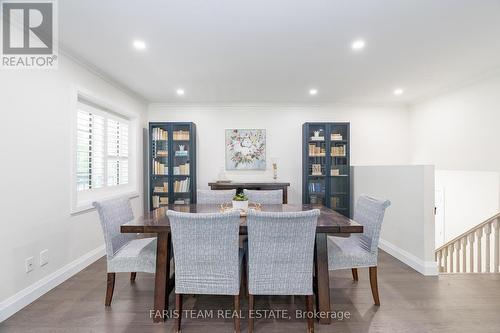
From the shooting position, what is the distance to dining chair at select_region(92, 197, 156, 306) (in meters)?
2.11

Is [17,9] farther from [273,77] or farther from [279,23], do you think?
[273,77]

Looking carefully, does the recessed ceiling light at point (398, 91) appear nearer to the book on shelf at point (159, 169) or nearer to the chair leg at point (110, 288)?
the book on shelf at point (159, 169)

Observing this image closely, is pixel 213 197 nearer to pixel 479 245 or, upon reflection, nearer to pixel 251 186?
pixel 251 186

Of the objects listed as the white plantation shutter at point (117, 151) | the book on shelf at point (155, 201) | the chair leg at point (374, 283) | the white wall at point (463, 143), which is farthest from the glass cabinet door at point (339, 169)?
the white plantation shutter at point (117, 151)

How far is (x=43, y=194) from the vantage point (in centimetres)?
243

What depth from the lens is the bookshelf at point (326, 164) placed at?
4637 mm

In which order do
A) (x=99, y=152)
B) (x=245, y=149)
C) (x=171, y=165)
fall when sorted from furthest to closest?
(x=245, y=149) → (x=171, y=165) → (x=99, y=152)

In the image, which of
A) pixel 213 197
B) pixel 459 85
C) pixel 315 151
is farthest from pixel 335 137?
pixel 213 197

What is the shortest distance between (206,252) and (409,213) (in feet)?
8.78

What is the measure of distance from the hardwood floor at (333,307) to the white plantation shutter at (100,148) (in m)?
1.30

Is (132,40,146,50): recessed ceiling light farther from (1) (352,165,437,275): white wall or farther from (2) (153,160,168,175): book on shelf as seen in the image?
(1) (352,165,437,275): white wall

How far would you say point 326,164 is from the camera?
4.64 metres

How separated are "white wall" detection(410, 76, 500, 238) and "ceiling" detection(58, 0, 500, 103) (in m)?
0.36

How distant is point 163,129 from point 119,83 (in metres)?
1.11
